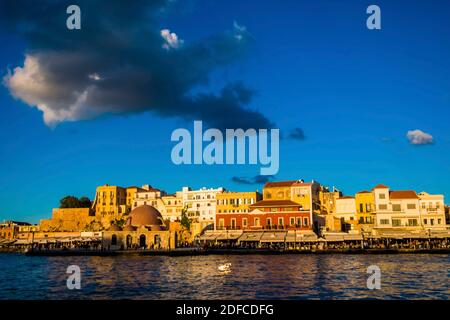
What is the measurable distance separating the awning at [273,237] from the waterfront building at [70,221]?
53.8 meters

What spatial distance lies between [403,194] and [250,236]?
30.3 meters

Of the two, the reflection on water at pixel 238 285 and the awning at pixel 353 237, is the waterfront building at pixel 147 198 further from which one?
the reflection on water at pixel 238 285

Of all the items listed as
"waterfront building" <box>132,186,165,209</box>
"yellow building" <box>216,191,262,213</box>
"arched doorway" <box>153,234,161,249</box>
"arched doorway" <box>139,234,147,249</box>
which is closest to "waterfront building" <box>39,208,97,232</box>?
"waterfront building" <box>132,186,165,209</box>

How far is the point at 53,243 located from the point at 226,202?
39890 millimetres

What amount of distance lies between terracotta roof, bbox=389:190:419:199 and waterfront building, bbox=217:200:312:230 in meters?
17.2

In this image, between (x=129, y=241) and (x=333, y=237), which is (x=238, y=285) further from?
(x=129, y=241)

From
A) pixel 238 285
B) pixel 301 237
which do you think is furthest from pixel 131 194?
pixel 238 285

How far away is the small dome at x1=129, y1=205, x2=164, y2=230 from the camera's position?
281 ft

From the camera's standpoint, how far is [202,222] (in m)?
99.0

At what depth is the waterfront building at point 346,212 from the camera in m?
91.6
